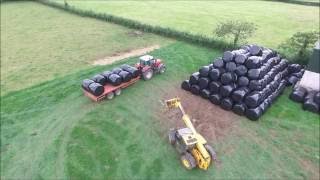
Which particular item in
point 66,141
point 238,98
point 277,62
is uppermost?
point 277,62

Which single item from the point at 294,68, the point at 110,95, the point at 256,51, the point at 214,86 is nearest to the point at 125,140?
the point at 110,95

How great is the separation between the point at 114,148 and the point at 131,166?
5.36 feet

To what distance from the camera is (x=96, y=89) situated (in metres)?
18.8

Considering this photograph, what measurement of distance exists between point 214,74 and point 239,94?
2076 mm

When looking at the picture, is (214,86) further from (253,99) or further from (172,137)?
(172,137)

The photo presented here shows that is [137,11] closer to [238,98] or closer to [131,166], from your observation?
[238,98]

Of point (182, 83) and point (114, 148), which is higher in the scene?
point (182, 83)

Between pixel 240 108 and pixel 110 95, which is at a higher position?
pixel 240 108

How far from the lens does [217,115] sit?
707 inches

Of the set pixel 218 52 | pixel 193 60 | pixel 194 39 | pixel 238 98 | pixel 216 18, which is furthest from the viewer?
pixel 216 18

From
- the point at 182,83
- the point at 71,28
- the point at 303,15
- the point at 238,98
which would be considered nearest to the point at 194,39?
the point at 182,83

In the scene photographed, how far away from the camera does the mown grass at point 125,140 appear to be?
1438 cm

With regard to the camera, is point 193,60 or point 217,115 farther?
point 193,60

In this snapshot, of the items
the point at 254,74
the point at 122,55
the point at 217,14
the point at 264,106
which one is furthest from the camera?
the point at 217,14
